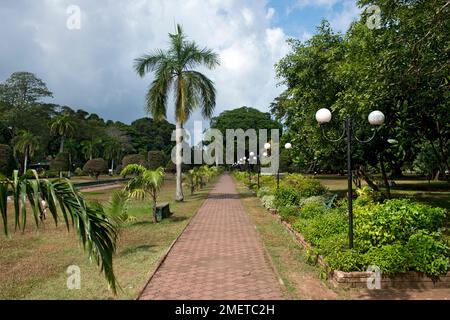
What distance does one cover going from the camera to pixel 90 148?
215 feet

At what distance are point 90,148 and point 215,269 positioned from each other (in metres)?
62.6

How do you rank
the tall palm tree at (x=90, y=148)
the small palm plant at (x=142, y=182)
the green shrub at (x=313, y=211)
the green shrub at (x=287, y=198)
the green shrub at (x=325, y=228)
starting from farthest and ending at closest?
the tall palm tree at (x=90, y=148), the green shrub at (x=287, y=198), the small palm plant at (x=142, y=182), the green shrub at (x=313, y=211), the green shrub at (x=325, y=228)

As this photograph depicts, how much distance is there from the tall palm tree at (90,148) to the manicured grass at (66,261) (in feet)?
184

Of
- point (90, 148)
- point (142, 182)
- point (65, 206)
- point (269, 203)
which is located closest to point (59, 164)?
point (90, 148)

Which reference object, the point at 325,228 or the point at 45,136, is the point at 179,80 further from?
the point at 45,136

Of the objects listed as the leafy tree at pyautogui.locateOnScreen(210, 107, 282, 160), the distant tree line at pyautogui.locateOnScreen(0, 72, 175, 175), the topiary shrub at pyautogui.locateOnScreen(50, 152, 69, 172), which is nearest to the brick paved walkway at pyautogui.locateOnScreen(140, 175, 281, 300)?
the distant tree line at pyautogui.locateOnScreen(0, 72, 175, 175)

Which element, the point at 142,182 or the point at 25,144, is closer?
the point at 142,182

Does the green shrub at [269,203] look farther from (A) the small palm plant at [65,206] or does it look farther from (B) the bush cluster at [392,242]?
(A) the small palm plant at [65,206]

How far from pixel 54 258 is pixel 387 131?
43.8ft

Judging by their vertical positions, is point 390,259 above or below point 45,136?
below

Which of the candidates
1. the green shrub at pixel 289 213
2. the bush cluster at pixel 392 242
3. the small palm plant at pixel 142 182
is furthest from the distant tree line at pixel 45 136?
the bush cluster at pixel 392 242

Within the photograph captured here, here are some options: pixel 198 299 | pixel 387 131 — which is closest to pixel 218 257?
pixel 198 299

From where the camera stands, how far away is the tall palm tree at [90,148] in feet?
216

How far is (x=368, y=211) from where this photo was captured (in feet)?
22.7
